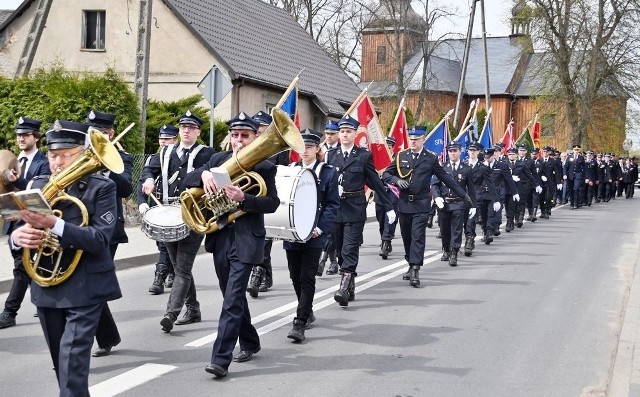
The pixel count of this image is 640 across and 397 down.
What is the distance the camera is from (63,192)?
4527 millimetres

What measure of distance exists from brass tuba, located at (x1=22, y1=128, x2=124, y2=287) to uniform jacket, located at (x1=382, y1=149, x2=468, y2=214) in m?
6.82

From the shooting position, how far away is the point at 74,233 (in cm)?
442

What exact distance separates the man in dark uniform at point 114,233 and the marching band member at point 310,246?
1460 millimetres

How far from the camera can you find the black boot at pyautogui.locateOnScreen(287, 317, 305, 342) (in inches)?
289

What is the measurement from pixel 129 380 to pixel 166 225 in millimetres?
1665

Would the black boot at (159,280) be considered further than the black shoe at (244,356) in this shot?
Yes

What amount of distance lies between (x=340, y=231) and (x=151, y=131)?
36.3ft

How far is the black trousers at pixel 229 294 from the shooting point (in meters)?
6.02

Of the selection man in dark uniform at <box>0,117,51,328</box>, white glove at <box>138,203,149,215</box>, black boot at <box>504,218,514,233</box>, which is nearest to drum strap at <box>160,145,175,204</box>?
white glove at <box>138,203,149,215</box>

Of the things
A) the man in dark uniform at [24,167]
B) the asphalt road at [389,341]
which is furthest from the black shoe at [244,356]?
the man in dark uniform at [24,167]

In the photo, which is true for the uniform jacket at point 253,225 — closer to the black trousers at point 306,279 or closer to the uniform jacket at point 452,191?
the black trousers at point 306,279

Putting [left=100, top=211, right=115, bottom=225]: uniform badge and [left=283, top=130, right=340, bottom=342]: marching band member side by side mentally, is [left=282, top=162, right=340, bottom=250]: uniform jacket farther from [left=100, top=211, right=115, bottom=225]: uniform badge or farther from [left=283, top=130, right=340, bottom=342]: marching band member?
[left=100, top=211, right=115, bottom=225]: uniform badge

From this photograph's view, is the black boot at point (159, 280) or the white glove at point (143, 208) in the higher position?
the white glove at point (143, 208)

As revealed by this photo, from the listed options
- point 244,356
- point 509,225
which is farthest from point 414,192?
point 509,225
